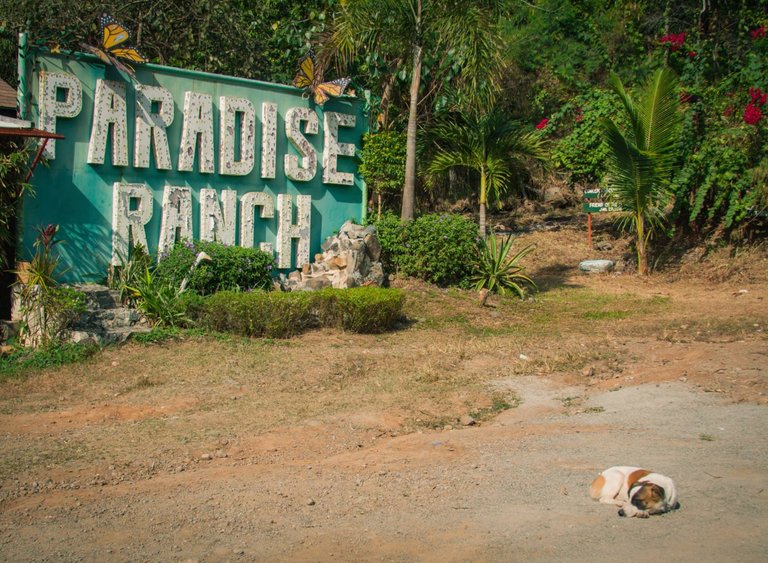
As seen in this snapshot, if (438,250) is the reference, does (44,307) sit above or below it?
below

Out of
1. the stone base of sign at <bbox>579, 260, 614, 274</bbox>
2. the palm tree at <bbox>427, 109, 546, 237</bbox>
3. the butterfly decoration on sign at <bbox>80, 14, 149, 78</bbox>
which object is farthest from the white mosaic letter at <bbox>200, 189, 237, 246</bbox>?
the stone base of sign at <bbox>579, 260, 614, 274</bbox>

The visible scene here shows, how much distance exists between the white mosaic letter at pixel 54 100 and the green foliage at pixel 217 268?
204 cm

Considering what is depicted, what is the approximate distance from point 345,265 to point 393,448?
6.53m

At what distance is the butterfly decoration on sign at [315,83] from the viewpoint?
13281 millimetres

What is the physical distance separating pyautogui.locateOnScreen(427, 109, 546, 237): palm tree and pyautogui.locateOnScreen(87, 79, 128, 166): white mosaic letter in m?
5.83

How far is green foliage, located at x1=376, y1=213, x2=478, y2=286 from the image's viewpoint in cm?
1341

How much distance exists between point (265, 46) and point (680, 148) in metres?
8.59

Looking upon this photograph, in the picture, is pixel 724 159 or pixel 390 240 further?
pixel 724 159

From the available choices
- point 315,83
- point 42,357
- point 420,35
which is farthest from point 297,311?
point 420,35

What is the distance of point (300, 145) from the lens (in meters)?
13.4

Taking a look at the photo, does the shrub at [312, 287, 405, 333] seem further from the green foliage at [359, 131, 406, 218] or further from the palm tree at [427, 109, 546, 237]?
the palm tree at [427, 109, 546, 237]

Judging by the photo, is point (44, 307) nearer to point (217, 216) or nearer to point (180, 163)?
point (180, 163)

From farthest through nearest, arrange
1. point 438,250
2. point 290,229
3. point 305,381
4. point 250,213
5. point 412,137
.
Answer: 1. point 412,137
2. point 438,250
3. point 290,229
4. point 250,213
5. point 305,381

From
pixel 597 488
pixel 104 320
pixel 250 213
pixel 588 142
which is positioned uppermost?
pixel 588 142
